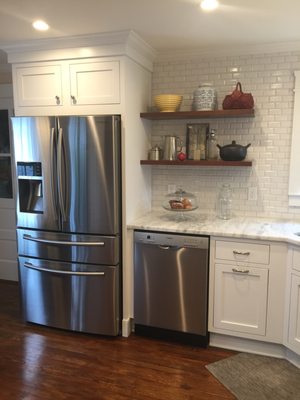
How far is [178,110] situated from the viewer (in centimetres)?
303

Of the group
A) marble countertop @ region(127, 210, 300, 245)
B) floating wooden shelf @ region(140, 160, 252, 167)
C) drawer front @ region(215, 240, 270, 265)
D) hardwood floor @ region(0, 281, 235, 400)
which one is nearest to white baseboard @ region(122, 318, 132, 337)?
hardwood floor @ region(0, 281, 235, 400)

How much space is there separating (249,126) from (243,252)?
1171 mm

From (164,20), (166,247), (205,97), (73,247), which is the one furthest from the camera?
(205,97)

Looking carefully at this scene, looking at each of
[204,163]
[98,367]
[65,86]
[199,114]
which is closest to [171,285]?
[98,367]

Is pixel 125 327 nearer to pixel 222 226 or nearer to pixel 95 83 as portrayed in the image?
pixel 222 226

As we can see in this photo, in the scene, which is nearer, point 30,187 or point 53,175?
point 53,175

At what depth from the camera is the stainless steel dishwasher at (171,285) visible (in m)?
2.62

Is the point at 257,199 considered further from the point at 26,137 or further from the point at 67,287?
the point at 26,137

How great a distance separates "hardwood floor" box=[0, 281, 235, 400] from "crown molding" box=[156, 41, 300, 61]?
2.48 meters

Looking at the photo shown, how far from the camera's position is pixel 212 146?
3.09 metres

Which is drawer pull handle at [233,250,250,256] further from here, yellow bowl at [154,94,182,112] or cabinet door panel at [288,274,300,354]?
yellow bowl at [154,94,182,112]

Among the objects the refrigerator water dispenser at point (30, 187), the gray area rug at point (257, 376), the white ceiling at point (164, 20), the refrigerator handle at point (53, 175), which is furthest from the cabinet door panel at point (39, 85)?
the gray area rug at point (257, 376)

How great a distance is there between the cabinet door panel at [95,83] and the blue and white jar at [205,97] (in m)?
0.71

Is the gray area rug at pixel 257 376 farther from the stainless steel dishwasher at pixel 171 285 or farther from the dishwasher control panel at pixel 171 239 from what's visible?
the dishwasher control panel at pixel 171 239
